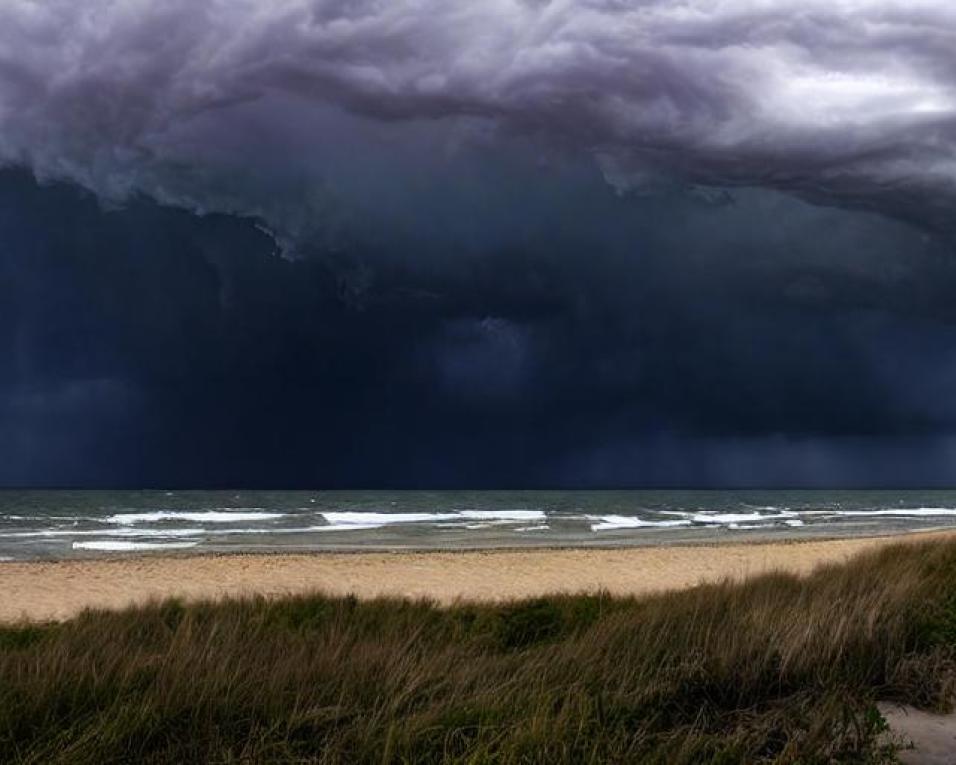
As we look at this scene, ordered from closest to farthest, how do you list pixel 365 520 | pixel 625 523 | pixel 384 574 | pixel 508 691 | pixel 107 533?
pixel 508 691 < pixel 384 574 < pixel 107 533 < pixel 625 523 < pixel 365 520

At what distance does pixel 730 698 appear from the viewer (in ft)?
18.2

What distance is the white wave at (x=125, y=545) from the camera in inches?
1309

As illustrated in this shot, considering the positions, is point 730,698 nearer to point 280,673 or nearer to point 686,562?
point 280,673

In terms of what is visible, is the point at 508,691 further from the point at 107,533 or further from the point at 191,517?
the point at 191,517

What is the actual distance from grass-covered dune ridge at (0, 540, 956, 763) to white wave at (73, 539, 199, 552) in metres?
26.8

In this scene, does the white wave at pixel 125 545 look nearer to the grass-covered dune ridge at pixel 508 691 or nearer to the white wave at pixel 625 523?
the white wave at pixel 625 523

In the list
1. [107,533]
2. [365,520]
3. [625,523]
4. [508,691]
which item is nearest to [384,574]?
[508,691]

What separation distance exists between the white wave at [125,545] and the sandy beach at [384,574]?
550 centimetres

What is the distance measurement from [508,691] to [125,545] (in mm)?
33075

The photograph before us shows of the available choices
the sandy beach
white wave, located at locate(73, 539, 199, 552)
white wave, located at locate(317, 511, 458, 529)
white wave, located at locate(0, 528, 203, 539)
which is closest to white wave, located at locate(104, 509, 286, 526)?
white wave, located at locate(317, 511, 458, 529)

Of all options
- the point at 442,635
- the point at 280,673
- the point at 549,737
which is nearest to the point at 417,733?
the point at 549,737

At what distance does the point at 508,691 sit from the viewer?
5.15 metres

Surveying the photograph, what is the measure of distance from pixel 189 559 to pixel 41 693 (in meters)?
23.1

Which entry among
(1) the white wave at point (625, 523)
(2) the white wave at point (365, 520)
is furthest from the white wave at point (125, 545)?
(1) the white wave at point (625, 523)
